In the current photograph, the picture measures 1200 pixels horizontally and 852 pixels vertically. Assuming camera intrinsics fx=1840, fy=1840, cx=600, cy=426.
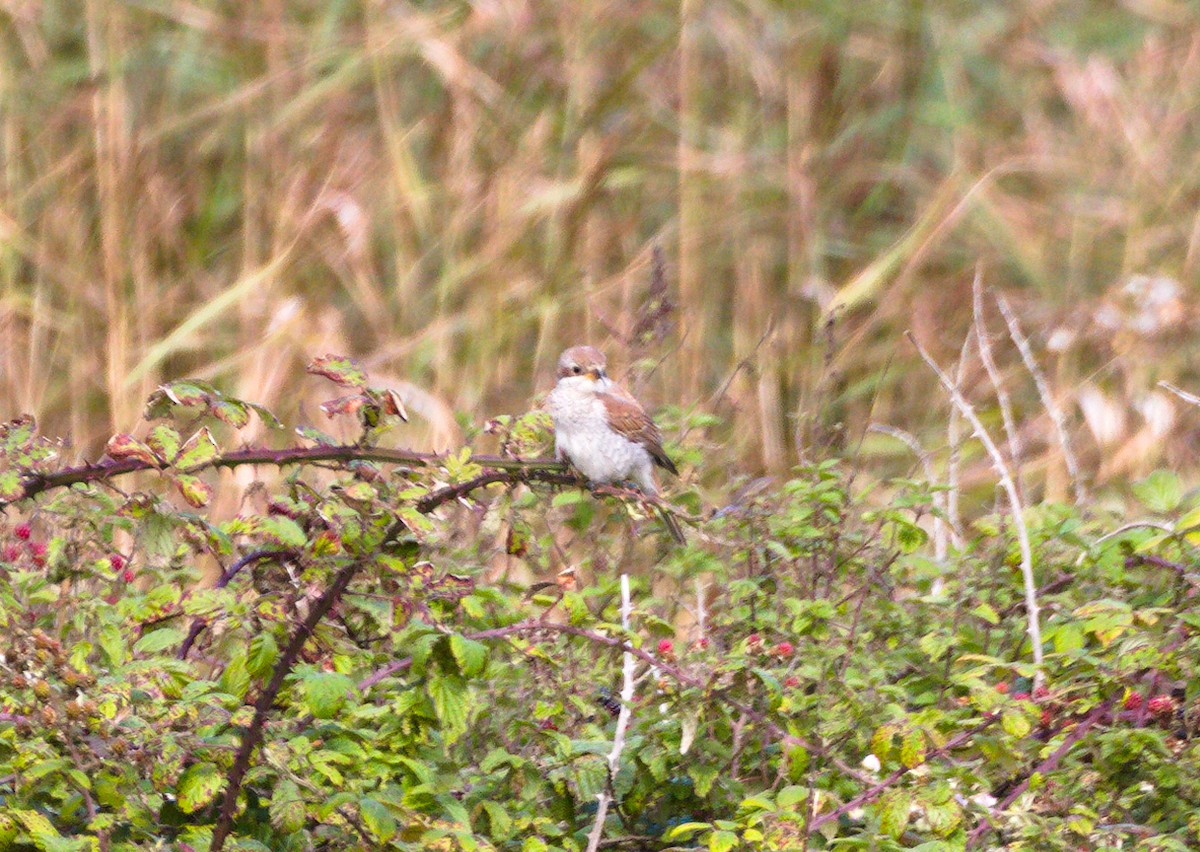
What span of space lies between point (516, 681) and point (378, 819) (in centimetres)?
74

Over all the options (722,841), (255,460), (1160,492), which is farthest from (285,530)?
(1160,492)

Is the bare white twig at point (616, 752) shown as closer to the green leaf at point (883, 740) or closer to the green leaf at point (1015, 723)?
the green leaf at point (883, 740)

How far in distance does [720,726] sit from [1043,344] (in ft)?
11.1

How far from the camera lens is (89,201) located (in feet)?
17.9

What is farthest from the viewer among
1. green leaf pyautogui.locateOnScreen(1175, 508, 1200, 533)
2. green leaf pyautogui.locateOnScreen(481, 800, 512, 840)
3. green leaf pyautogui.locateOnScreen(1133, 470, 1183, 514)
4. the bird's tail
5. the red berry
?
the bird's tail

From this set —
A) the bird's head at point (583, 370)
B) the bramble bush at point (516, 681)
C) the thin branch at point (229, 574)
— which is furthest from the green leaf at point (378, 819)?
the bird's head at point (583, 370)

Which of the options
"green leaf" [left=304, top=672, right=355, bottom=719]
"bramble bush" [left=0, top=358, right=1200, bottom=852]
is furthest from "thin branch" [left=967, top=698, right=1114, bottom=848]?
"green leaf" [left=304, top=672, right=355, bottom=719]

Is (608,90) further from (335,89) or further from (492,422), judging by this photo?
(492,422)

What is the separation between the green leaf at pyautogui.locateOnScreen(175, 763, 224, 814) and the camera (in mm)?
2348

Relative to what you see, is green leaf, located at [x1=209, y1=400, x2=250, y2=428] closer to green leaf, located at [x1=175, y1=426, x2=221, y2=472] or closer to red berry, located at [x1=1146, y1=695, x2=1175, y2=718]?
green leaf, located at [x1=175, y1=426, x2=221, y2=472]

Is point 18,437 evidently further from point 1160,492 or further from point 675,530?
point 1160,492

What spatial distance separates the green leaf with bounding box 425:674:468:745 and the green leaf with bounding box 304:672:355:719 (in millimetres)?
110

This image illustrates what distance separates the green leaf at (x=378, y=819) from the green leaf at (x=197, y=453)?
486 millimetres

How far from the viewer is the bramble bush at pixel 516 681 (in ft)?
7.58
